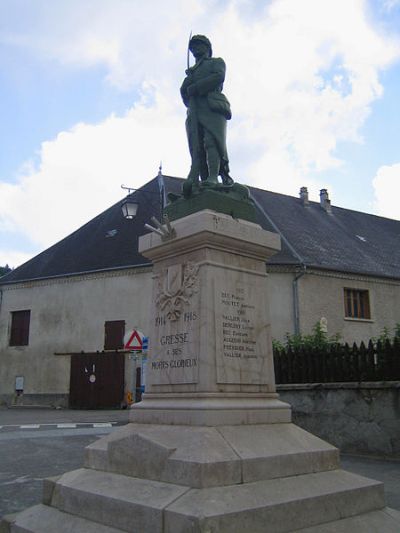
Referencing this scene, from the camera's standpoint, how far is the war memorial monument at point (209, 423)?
388 cm

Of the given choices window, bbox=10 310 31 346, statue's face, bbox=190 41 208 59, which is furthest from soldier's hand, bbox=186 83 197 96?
window, bbox=10 310 31 346

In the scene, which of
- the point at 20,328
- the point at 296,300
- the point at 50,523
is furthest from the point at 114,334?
the point at 50,523

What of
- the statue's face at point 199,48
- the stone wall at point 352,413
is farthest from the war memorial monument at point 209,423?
the stone wall at point 352,413

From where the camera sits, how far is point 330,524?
403cm

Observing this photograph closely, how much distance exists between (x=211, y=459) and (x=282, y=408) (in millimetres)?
1351

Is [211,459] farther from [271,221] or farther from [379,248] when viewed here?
[379,248]

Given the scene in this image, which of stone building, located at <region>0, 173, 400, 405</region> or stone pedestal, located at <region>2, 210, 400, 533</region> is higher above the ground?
stone building, located at <region>0, 173, 400, 405</region>

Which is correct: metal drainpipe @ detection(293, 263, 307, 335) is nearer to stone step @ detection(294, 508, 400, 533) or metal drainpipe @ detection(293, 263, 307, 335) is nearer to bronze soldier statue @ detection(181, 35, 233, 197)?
bronze soldier statue @ detection(181, 35, 233, 197)

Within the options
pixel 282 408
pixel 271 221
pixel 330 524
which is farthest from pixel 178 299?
pixel 271 221

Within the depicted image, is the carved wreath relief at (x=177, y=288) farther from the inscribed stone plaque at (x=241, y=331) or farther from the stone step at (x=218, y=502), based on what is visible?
the stone step at (x=218, y=502)

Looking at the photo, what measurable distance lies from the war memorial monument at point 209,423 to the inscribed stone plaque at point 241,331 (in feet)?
0.04

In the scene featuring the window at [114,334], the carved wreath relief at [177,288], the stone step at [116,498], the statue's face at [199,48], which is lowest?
the stone step at [116,498]

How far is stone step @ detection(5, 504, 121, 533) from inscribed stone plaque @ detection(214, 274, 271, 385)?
5.10 feet

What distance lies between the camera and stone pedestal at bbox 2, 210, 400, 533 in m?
3.85
